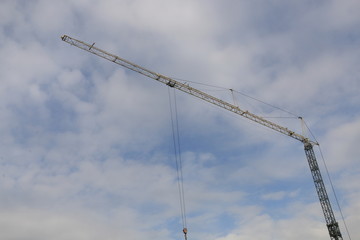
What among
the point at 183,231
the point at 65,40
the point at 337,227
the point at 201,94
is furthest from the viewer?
the point at 337,227

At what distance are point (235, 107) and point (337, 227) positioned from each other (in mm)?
55249

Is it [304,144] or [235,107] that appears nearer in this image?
[235,107]

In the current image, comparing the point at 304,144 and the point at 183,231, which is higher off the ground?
the point at 304,144

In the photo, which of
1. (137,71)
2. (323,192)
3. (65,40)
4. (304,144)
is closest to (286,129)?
(304,144)

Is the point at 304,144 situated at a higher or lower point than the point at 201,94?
lower

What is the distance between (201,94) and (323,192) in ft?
190

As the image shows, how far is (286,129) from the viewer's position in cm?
11838

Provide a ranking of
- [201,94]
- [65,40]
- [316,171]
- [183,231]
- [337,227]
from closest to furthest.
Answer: [183,231] < [65,40] < [201,94] < [337,227] < [316,171]

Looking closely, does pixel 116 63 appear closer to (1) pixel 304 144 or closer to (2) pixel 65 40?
(2) pixel 65 40

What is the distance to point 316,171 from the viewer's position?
115 meters

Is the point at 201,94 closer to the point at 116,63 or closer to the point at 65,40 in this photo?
the point at 116,63

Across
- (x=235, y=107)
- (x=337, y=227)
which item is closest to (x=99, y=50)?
(x=235, y=107)

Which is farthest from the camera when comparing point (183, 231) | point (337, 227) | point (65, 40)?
point (337, 227)

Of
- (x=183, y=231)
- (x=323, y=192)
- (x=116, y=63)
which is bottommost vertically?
(x=183, y=231)
